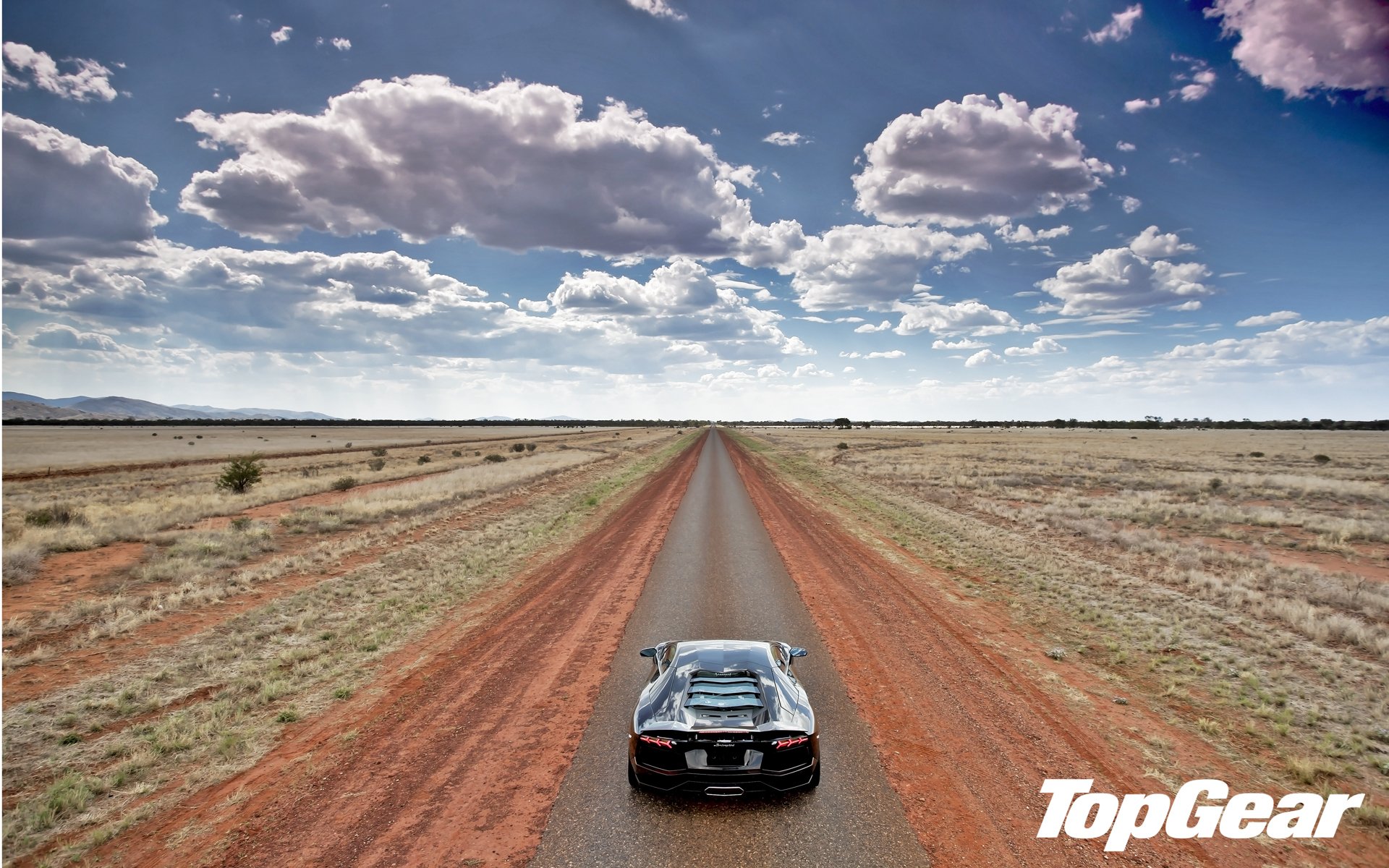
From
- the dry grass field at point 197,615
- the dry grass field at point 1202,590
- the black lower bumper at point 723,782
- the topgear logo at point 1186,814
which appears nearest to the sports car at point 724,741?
the black lower bumper at point 723,782

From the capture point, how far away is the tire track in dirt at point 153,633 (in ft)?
31.2

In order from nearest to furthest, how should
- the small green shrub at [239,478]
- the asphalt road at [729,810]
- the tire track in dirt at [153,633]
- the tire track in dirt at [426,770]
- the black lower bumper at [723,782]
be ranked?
the asphalt road at [729,810]
the tire track in dirt at [426,770]
the black lower bumper at [723,782]
the tire track in dirt at [153,633]
the small green shrub at [239,478]

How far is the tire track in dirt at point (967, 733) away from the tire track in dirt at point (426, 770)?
3.82 metres

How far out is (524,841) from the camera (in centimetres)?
524

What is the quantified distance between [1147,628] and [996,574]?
396cm

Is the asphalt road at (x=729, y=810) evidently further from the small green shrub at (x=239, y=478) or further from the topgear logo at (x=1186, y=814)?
the small green shrub at (x=239, y=478)

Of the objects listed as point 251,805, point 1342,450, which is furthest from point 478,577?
point 1342,450

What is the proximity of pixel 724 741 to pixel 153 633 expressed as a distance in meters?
12.6

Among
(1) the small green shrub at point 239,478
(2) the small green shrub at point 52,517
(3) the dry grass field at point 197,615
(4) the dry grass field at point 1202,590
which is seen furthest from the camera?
(1) the small green shrub at point 239,478

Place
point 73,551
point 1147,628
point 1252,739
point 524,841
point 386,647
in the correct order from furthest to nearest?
point 73,551, point 1147,628, point 386,647, point 1252,739, point 524,841

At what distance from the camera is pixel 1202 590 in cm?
1412

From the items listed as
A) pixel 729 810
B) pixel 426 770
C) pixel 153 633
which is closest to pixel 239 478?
pixel 153 633

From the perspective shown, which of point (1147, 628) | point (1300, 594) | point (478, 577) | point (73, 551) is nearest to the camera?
point (1147, 628)

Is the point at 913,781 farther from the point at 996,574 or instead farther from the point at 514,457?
the point at 514,457
